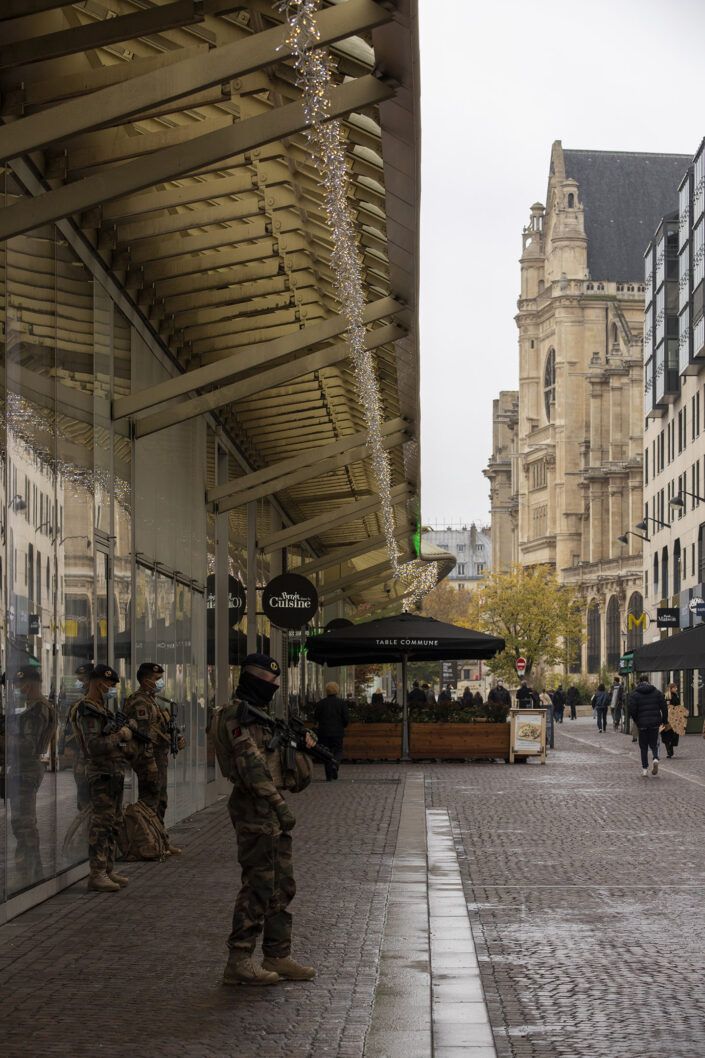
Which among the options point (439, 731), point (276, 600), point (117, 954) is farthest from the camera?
point (439, 731)

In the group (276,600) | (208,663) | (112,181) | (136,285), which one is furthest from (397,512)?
(112,181)

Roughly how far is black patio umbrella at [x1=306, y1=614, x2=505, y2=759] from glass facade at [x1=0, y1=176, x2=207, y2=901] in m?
13.5

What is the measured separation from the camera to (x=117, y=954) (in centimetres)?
895

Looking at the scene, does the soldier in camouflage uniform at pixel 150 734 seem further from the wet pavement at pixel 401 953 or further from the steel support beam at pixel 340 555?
the steel support beam at pixel 340 555

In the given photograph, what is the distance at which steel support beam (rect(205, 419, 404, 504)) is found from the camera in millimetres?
20344

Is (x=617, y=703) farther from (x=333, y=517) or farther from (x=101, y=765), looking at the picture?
(x=101, y=765)

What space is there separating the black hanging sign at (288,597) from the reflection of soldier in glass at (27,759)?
14109mm

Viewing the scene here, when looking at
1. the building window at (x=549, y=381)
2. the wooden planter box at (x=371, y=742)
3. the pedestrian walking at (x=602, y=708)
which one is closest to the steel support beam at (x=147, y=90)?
the wooden planter box at (x=371, y=742)

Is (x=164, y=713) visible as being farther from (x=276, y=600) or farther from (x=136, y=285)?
(x=276, y=600)

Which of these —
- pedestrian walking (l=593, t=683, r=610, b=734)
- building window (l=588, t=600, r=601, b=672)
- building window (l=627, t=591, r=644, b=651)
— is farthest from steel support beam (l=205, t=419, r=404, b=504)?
building window (l=588, t=600, r=601, b=672)

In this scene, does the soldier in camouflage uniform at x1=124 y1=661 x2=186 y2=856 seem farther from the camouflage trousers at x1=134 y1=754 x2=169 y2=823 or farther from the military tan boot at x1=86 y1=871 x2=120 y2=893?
the military tan boot at x1=86 y1=871 x2=120 y2=893

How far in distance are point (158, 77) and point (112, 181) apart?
3.74 feet

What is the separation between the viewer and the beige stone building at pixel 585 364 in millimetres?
114250

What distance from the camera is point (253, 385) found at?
54.4ft
